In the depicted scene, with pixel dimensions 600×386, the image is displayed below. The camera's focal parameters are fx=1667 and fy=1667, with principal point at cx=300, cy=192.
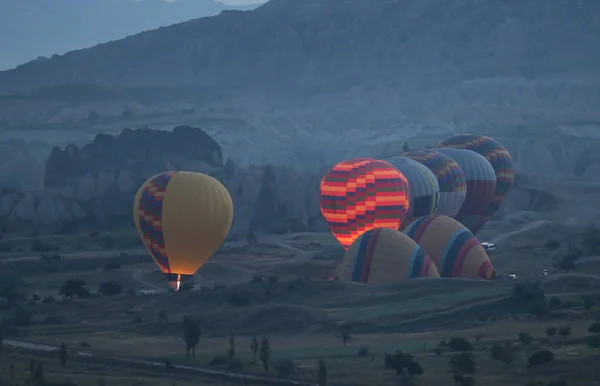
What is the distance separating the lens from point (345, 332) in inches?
1924

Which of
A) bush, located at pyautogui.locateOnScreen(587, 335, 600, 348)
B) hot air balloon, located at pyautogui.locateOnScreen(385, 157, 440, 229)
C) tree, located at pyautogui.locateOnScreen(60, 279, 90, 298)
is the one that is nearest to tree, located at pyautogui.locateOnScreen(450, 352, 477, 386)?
bush, located at pyautogui.locateOnScreen(587, 335, 600, 348)

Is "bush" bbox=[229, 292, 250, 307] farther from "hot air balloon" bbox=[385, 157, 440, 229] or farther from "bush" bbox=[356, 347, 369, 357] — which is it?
"hot air balloon" bbox=[385, 157, 440, 229]

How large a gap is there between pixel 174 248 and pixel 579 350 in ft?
78.6

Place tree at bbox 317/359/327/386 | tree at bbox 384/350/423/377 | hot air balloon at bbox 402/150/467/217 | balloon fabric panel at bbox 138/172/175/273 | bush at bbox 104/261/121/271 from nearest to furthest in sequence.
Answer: tree at bbox 317/359/327/386 → tree at bbox 384/350/423/377 → balloon fabric panel at bbox 138/172/175/273 → bush at bbox 104/261/121/271 → hot air balloon at bbox 402/150/467/217

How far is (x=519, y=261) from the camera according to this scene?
74.5 metres

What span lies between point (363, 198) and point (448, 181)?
918 centimetres

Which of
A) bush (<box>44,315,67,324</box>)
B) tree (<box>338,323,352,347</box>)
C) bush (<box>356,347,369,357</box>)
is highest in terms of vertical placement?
bush (<box>44,315,67,324</box>)

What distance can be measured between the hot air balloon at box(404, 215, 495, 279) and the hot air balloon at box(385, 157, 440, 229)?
28.9 feet

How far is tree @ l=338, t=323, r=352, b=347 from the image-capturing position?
157 ft

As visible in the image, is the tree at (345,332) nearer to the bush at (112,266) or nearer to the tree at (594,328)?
the tree at (594,328)

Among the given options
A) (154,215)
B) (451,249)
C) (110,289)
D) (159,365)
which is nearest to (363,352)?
(159,365)

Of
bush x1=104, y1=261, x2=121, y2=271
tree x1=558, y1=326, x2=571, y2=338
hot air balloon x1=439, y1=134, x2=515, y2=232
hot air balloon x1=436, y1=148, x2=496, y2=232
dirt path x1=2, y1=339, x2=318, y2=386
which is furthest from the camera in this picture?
hot air balloon x1=439, y1=134, x2=515, y2=232

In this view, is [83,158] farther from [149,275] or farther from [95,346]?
[95,346]

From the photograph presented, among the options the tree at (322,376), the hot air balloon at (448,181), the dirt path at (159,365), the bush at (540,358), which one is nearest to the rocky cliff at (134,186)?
the hot air balloon at (448,181)
